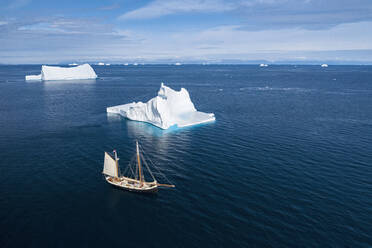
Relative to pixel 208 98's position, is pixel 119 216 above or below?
below

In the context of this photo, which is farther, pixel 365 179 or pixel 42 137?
pixel 42 137

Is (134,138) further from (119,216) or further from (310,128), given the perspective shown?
(310,128)

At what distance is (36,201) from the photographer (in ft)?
107

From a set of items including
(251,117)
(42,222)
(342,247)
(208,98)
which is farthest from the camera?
(208,98)

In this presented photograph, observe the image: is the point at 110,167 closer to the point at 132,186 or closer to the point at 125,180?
the point at 125,180

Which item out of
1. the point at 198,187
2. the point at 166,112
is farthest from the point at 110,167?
the point at 166,112

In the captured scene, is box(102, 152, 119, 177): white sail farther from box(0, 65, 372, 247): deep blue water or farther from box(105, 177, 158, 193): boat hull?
box(0, 65, 372, 247): deep blue water

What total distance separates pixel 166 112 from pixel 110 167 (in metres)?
30.2

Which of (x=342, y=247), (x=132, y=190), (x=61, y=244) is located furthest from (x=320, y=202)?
(x=61, y=244)

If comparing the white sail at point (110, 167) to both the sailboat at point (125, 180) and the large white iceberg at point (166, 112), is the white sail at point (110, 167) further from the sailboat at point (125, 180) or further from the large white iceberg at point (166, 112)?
the large white iceberg at point (166, 112)

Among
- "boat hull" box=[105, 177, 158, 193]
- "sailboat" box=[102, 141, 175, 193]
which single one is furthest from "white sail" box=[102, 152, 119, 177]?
"boat hull" box=[105, 177, 158, 193]

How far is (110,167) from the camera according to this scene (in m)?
37.2

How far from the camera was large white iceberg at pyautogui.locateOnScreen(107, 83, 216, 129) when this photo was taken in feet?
211

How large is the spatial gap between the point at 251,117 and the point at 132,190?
49.8 metres
